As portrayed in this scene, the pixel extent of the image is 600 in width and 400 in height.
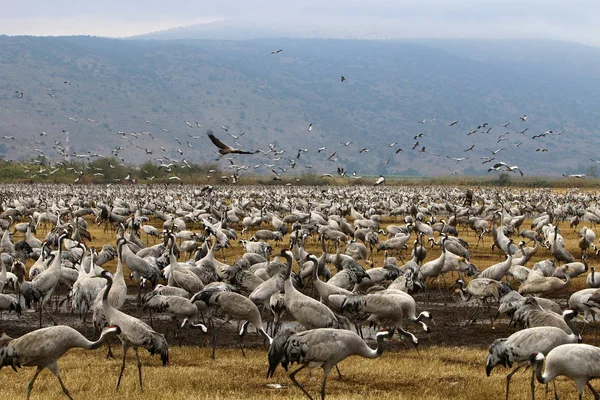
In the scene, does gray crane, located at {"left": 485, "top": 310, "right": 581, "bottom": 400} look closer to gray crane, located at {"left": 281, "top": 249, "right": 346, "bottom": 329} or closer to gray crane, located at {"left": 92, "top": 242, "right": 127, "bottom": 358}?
gray crane, located at {"left": 281, "top": 249, "right": 346, "bottom": 329}

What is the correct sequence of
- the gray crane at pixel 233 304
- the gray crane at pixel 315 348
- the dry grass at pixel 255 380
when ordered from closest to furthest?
the gray crane at pixel 315 348, the dry grass at pixel 255 380, the gray crane at pixel 233 304

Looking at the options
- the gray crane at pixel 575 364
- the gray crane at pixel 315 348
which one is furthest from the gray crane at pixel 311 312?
the gray crane at pixel 575 364

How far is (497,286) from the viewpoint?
→ 1470 cm

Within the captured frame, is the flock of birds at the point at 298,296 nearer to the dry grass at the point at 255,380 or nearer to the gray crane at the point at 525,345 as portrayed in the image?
the gray crane at the point at 525,345

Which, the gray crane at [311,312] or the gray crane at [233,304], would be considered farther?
the gray crane at [233,304]

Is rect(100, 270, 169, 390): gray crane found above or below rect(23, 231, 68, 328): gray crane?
above

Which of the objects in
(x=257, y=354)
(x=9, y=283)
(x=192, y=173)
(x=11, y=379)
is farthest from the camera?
(x=192, y=173)

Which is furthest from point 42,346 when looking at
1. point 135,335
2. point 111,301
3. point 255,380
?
point 111,301

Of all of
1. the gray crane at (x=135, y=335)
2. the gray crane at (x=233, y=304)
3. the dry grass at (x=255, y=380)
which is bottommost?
the dry grass at (x=255, y=380)

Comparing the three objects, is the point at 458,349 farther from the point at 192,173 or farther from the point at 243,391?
the point at 192,173

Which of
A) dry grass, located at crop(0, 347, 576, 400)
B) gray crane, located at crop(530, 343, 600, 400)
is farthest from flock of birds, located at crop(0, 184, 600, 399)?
dry grass, located at crop(0, 347, 576, 400)

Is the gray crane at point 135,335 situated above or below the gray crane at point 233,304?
above

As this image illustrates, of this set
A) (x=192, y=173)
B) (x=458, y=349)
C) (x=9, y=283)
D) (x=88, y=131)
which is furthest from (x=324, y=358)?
(x=88, y=131)

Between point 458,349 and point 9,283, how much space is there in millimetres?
8408
